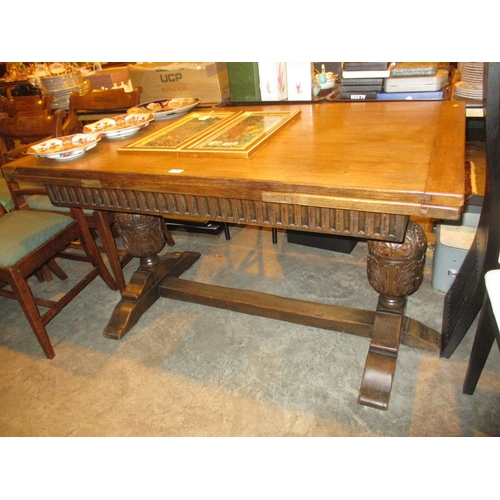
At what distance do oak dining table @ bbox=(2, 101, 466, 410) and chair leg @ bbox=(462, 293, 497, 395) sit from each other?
22 centimetres

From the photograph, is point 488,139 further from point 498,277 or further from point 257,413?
point 257,413

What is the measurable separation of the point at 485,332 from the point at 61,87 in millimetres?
3064

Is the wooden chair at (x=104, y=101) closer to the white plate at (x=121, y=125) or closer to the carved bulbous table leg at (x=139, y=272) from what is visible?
the white plate at (x=121, y=125)

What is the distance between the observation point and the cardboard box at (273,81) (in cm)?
191

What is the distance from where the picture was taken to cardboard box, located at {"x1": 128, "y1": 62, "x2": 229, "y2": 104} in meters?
2.15

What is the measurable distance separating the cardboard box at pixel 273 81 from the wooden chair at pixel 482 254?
95 cm

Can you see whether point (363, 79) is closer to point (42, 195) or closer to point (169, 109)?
point (169, 109)

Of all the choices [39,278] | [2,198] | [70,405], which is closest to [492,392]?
[70,405]

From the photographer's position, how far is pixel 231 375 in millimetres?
1603

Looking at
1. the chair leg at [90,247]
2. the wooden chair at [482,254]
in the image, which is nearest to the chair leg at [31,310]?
the chair leg at [90,247]

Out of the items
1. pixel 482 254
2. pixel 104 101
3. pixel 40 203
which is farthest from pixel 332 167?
pixel 104 101

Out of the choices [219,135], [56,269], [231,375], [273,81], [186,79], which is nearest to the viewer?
[219,135]

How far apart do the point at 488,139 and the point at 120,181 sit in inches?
45.3

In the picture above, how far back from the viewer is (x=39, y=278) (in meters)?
2.36
